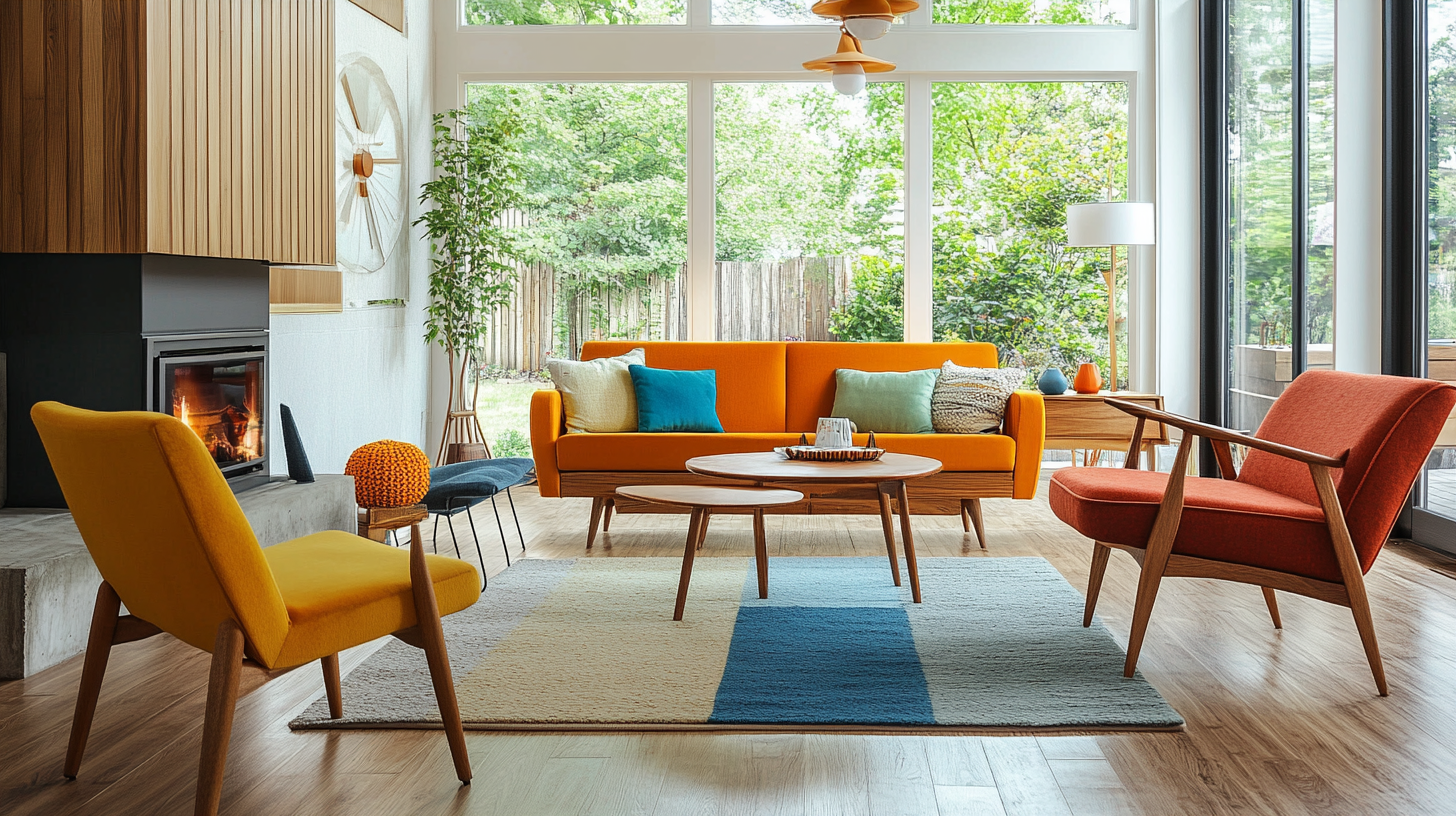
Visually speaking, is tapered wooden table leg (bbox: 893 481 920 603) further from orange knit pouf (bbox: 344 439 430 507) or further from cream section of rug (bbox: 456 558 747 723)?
orange knit pouf (bbox: 344 439 430 507)

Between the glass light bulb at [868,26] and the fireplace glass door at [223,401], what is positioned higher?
the glass light bulb at [868,26]

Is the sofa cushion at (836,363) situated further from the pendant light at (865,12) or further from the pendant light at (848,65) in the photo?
the pendant light at (865,12)

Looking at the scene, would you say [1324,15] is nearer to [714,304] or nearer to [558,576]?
[714,304]

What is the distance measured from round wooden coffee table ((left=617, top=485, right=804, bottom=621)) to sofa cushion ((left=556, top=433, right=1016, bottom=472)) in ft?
3.10

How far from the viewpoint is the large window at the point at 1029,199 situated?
21.9 feet

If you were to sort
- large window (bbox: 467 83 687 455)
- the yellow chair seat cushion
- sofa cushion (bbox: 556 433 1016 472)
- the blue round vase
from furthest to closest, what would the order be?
large window (bbox: 467 83 687 455)
the blue round vase
sofa cushion (bbox: 556 433 1016 472)
the yellow chair seat cushion

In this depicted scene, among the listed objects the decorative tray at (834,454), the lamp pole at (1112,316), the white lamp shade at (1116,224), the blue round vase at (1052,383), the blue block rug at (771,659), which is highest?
the white lamp shade at (1116,224)

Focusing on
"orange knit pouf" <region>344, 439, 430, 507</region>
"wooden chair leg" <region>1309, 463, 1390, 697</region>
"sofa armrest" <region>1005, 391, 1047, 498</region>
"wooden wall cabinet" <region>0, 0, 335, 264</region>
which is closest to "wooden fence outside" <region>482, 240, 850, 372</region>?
"sofa armrest" <region>1005, 391, 1047, 498</region>

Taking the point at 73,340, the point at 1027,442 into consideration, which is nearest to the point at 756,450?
the point at 1027,442

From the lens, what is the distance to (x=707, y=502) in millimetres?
3432

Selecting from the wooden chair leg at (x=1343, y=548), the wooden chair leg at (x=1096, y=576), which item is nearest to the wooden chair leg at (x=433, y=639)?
the wooden chair leg at (x=1096, y=576)

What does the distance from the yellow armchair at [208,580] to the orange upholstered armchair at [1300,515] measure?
1.62 m

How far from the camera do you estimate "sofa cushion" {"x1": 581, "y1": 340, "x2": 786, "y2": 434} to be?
5426 mm

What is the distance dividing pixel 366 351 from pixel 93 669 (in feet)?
11.9
